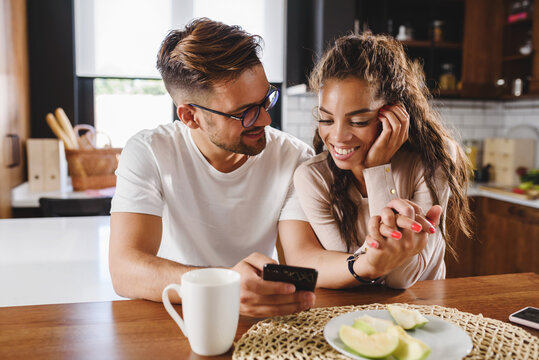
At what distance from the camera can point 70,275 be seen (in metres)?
1.62

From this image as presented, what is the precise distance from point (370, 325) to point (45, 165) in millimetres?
2624

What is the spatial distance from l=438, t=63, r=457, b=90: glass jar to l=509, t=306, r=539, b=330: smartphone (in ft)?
9.73

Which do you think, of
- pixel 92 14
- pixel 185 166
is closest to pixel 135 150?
pixel 185 166

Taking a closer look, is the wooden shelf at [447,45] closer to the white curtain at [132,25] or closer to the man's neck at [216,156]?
the white curtain at [132,25]

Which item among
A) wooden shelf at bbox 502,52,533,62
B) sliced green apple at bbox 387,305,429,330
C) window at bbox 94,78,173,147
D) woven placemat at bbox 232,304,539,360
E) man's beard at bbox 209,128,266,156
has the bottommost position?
woven placemat at bbox 232,304,539,360

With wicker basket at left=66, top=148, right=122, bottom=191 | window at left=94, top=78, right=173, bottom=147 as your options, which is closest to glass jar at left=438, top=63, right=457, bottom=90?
window at left=94, top=78, right=173, bottom=147

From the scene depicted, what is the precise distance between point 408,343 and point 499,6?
3.70 meters

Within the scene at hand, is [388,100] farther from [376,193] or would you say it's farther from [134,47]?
[134,47]

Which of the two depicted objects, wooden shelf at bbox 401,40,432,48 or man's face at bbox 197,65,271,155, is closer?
man's face at bbox 197,65,271,155

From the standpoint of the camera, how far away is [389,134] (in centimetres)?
132

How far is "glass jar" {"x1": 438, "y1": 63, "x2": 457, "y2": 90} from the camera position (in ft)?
12.1

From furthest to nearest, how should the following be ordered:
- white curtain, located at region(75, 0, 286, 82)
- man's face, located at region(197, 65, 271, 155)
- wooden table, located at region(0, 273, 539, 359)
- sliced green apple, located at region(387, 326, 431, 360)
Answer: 1. white curtain, located at region(75, 0, 286, 82)
2. man's face, located at region(197, 65, 271, 155)
3. wooden table, located at region(0, 273, 539, 359)
4. sliced green apple, located at region(387, 326, 431, 360)

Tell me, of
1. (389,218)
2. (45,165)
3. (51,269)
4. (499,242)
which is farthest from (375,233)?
(499,242)

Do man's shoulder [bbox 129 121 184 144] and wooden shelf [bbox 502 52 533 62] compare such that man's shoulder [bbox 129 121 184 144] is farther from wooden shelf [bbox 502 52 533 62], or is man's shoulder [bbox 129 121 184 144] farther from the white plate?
wooden shelf [bbox 502 52 533 62]
